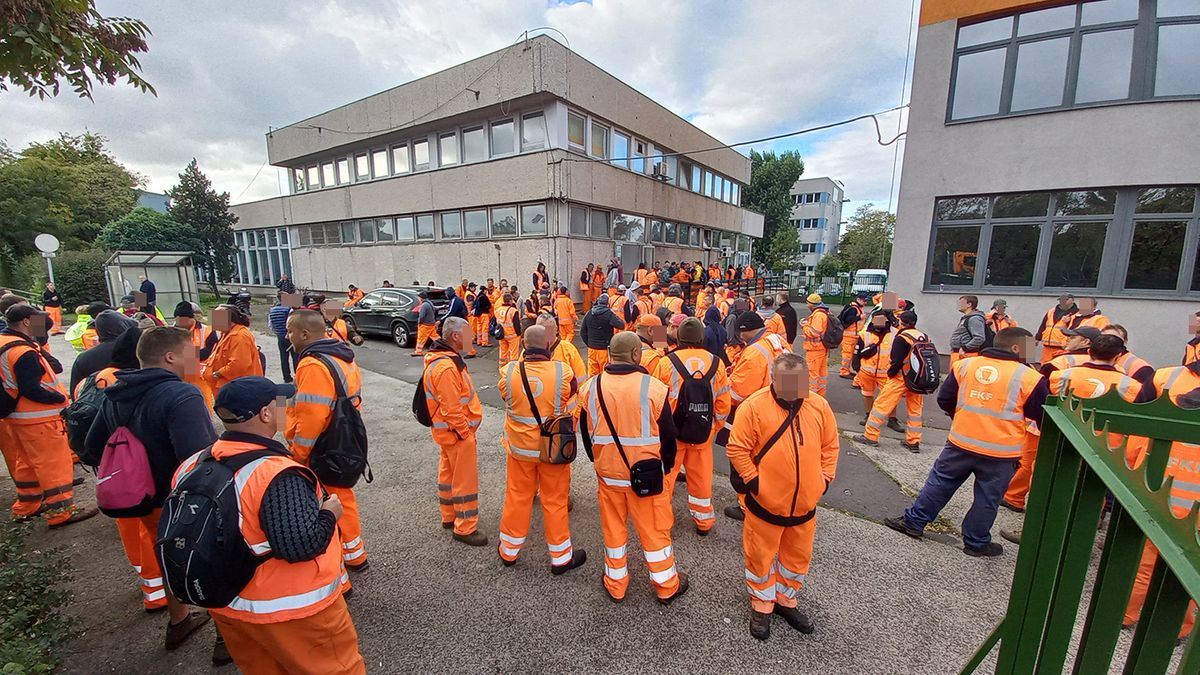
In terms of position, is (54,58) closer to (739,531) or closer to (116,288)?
(739,531)

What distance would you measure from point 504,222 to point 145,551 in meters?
14.8

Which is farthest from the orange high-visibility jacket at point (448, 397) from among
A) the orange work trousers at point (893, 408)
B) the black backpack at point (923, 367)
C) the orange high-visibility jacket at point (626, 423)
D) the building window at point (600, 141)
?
the building window at point (600, 141)

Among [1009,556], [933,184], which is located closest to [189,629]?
[1009,556]

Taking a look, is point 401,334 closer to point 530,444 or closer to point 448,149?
point 448,149

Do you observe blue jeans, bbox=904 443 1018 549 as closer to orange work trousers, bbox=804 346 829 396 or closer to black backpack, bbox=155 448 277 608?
orange work trousers, bbox=804 346 829 396

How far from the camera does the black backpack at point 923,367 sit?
18.4 ft

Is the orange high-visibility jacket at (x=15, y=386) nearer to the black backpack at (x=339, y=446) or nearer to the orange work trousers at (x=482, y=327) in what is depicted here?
the black backpack at (x=339, y=446)

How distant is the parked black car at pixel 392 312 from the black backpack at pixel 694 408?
379 inches

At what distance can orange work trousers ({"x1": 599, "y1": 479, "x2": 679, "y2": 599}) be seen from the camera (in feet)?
10.1

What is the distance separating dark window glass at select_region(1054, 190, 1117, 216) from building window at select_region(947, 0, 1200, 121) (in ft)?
6.16

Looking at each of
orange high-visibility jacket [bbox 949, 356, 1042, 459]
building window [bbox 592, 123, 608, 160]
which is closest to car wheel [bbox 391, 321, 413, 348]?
building window [bbox 592, 123, 608, 160]

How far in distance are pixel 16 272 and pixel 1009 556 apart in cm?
4038

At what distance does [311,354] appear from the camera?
3312 mm

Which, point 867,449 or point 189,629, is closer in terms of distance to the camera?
point 189,629
